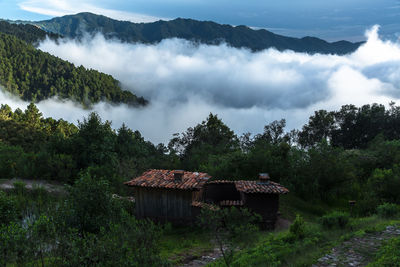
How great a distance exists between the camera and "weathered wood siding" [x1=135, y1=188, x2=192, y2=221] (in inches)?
787

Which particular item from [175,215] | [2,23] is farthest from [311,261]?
[2,23]

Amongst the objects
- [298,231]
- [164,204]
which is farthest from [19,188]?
[298,231]

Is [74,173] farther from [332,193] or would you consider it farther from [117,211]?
[332,193]

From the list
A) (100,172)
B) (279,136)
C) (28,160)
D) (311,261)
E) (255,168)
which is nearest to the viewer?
(311,261)

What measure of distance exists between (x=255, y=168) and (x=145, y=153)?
67.2ft

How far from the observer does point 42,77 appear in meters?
157

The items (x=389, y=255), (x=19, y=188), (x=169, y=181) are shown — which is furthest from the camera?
(x=19, y=188)

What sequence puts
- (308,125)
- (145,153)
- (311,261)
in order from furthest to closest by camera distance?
(308,125) < (145,153) < (311,261)

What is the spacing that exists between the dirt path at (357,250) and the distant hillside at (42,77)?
165 metres

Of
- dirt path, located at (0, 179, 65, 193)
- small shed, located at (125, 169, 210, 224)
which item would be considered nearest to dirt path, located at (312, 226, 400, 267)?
small shed, located at (125, 169, 210, 224)

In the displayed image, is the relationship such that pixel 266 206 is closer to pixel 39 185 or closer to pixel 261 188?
pixel 261 188

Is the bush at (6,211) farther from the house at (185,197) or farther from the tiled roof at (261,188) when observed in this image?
the tiled roof at (261,188)

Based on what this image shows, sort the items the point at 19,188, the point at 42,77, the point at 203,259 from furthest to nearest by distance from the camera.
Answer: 1. the point at 42,77
2. the point at 19,188
3. the point at 203,259

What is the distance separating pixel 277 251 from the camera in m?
12.1
